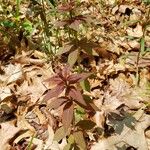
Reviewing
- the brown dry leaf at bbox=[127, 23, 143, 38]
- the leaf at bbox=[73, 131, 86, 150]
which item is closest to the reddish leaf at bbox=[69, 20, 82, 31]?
the leaf at bbox=[73, 131, 86, 150]

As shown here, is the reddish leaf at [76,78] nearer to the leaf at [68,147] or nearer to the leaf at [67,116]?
the leaf at [67,116]

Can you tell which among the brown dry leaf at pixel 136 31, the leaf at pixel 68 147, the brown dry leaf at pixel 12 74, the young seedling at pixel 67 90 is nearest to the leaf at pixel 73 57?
the young seedling at pixel 67 90

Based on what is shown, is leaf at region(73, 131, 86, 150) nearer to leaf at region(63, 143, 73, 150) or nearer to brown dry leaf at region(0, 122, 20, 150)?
leaf at region(63, 143, 73, 150)

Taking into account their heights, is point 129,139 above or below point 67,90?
below

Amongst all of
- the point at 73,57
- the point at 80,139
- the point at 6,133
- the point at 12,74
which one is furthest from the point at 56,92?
the point at 12,74

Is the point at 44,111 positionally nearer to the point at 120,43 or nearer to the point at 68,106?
the point at 68,106

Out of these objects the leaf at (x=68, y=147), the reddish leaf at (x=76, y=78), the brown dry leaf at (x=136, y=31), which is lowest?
the leaf at (x=68, y=147)

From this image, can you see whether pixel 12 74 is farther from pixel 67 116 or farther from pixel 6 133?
pixel 67 116
